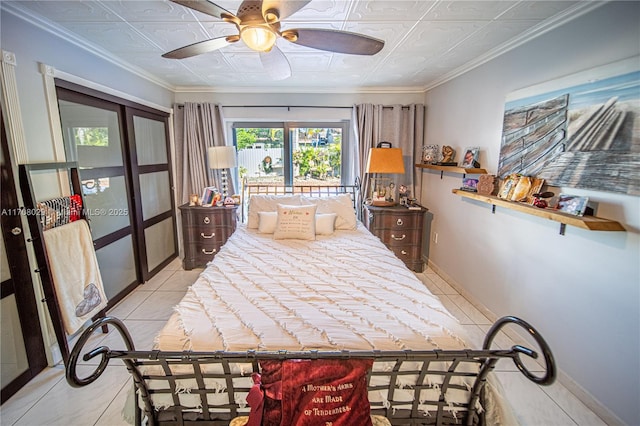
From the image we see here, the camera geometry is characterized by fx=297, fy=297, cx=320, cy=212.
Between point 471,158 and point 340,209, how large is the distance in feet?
4.62

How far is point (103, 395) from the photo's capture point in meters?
1.86

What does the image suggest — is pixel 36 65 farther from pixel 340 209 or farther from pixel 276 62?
pixel 340 209

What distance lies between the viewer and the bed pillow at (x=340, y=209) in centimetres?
326

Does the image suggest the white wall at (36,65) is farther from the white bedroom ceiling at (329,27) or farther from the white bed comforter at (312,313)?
the white bed comforter at (312,313)

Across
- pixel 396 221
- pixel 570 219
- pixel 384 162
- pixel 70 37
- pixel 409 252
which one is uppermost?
pixel 70 37

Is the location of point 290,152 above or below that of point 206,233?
above

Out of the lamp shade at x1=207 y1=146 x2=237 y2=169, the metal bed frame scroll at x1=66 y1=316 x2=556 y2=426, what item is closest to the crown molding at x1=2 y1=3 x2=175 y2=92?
the lamp shade at x1=207 y1=146 x2=237 y2=169

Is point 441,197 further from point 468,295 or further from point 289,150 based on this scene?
point 289,150

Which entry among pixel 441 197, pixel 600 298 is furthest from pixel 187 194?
pixel 600 298

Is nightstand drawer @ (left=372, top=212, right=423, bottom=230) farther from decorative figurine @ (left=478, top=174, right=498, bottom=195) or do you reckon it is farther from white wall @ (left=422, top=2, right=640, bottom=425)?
decorative figurine @ (left=478, top=174, right=498, bottom=195)

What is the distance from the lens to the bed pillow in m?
3.26

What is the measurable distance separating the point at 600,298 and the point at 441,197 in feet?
6.62

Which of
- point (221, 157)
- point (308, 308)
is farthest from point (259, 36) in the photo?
point (221, 157)

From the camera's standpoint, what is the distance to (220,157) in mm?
3707
